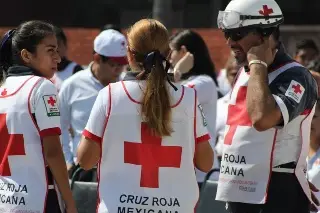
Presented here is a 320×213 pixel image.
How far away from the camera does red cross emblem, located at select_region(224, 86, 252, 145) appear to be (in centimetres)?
503

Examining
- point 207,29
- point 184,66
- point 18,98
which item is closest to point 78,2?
point 207,29

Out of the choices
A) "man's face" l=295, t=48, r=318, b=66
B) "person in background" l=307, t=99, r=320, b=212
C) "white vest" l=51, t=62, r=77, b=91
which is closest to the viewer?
"person in background" l=307, t=99, r=320, b=212

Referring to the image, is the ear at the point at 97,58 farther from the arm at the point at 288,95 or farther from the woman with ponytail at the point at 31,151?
the arm at the point at 288,95

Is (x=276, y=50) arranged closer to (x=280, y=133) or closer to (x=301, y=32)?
(x=280, y=133)

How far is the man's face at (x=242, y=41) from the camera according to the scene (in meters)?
5.03

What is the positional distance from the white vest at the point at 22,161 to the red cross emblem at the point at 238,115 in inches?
38.8

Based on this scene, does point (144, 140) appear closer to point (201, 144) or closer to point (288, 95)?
point (201, 144)

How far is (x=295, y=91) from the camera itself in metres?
4.90

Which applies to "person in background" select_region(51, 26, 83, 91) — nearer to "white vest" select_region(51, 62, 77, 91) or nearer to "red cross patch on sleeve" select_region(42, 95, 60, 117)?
"white vest" select_region(51, 62, 77, 91)

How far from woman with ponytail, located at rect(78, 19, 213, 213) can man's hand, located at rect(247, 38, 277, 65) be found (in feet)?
1.37

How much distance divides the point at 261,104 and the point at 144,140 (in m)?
0.60

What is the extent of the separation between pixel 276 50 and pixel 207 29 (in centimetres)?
777

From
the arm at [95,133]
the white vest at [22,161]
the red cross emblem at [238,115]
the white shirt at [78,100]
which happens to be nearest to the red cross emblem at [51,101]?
the white vest at [22,161]

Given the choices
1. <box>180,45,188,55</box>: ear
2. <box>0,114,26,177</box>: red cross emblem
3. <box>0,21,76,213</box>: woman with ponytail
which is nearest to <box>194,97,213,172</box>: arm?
<box>0,21,76,213</box>: woman with ponytail
